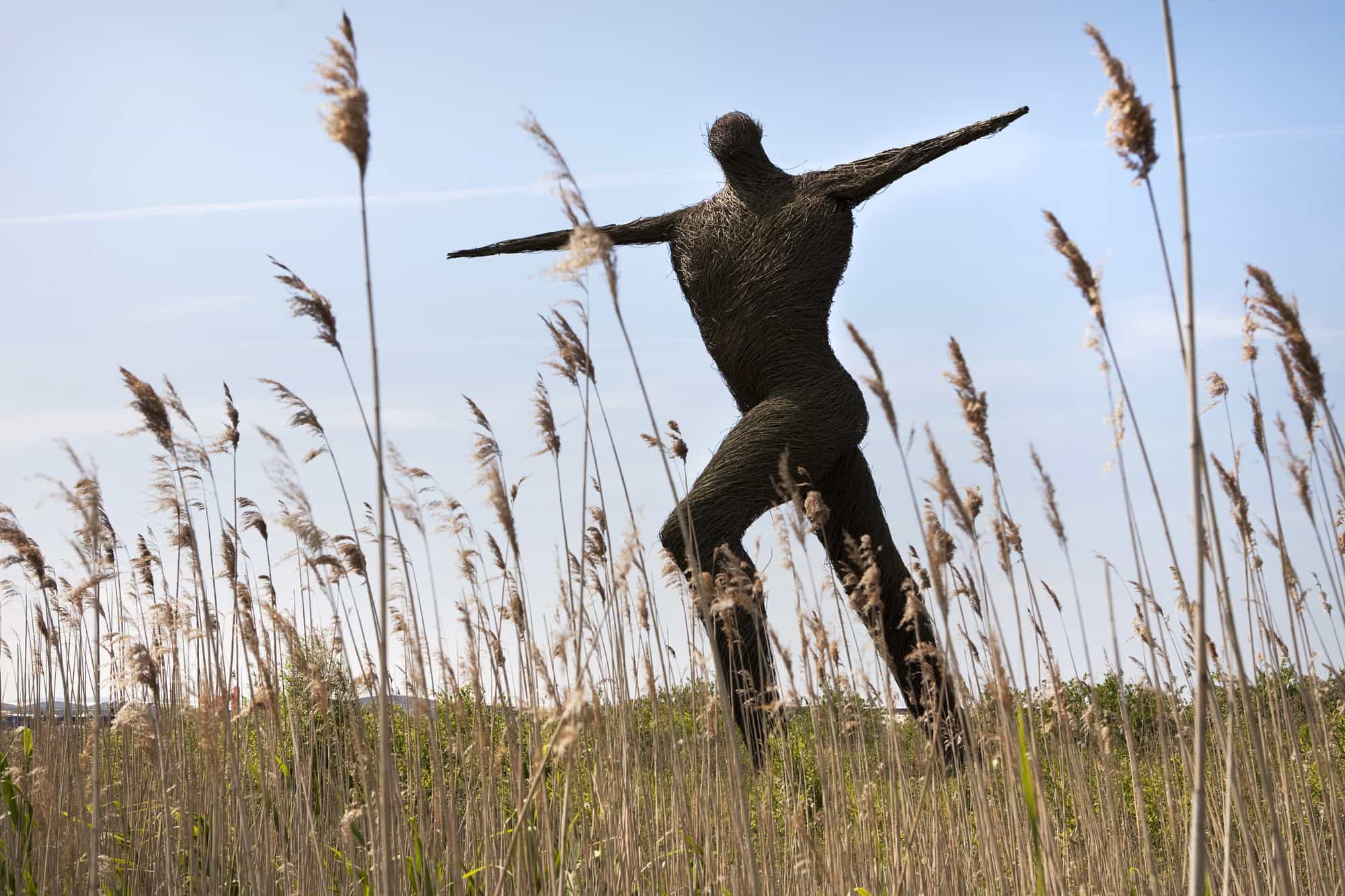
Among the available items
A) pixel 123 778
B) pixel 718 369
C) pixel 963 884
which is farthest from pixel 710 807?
pixel 718 369

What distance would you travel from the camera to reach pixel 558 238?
213 inches

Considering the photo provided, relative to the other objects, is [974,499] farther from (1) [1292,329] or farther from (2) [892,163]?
(2) [892,163]

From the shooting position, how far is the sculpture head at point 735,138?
5.36 meters

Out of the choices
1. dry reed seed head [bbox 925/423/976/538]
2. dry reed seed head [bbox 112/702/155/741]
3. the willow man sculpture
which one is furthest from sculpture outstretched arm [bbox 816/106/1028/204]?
dry reed seed head [bbox 112/702/155/741]

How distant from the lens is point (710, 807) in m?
2.68

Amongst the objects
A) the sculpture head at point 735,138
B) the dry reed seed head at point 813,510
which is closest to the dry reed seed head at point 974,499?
the dry reed seed head at point 813,510

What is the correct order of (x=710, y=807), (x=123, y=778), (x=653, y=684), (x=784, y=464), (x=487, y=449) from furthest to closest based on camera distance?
1. (x=123, y=778)
2. (x=487, y=449)
3. (x=710, y=807)
4. (x=653, y=684)
5. (x=784, y=464)

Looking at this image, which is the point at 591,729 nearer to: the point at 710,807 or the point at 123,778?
the point at 710,807

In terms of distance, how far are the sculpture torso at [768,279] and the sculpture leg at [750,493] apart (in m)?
0.22

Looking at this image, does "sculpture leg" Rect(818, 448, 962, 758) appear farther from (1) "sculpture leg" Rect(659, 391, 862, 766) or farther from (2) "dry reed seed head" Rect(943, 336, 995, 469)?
(2) "dry reed seed head" Rect(943, 336, 995, 469)

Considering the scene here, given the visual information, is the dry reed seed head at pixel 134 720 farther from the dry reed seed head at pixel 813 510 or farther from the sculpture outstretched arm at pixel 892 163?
the sculpture outstretched arm at pixel 892 163

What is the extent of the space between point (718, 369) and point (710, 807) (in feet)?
9.69

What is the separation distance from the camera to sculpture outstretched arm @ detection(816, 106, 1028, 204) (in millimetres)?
4613

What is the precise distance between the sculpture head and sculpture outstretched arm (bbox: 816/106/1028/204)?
402mm
